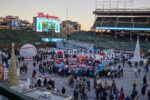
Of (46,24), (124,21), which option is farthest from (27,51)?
(124,21)

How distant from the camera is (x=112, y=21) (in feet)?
215

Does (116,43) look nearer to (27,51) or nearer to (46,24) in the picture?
(46,24)

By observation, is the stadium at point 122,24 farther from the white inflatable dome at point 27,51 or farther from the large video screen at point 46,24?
the white inflatable dome at point 27,51

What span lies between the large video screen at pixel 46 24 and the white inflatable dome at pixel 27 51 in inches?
1226

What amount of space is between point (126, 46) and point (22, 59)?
2977 cm

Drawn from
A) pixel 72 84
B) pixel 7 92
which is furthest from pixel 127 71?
pixel 7 92

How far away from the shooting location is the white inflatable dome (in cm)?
2673

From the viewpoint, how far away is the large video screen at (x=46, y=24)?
57.8 meters

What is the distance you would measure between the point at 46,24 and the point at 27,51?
1367 inches

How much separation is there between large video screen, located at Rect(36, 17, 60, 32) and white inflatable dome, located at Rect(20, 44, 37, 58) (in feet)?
102

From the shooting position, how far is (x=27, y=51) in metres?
27.0

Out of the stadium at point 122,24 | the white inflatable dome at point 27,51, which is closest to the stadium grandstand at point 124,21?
the stadium at point 122,24

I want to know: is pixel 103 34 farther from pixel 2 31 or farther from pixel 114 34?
pixel 2 31

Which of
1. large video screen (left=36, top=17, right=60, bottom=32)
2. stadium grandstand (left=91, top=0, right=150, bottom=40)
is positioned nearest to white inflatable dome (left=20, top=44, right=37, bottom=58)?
large video screen (left=36, top=17, right=60, bottom=32)
